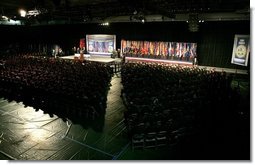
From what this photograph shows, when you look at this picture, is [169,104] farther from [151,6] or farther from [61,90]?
[151,6]

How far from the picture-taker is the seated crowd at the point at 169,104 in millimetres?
5957

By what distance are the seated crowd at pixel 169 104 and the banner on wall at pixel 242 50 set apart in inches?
127

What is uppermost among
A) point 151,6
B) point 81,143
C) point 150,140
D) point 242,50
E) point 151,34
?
point 151,6

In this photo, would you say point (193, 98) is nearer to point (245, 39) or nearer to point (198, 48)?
point (245, 39)

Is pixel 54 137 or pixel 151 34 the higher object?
pixel 151 34

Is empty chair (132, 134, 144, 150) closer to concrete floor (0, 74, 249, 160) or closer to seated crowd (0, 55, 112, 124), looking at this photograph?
concrete floor (0, 74, 249, 160)

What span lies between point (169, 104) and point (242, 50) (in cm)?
907

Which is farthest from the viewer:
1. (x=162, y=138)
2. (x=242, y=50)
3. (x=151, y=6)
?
(x=242, y=50)

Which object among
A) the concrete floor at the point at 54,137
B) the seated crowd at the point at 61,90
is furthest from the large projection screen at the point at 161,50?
the concrete floor at the point at 54,137

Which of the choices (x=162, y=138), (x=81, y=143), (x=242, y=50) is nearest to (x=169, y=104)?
(x=162, y=138)

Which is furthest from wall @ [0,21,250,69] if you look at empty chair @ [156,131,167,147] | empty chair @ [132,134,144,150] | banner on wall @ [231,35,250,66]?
empty chair @ [132,134,144,150]

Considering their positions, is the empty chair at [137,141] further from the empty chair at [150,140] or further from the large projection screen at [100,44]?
the large projection screen at [100,44]

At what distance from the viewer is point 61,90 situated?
9117 mm

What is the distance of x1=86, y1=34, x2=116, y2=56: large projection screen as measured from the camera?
23106 mm
